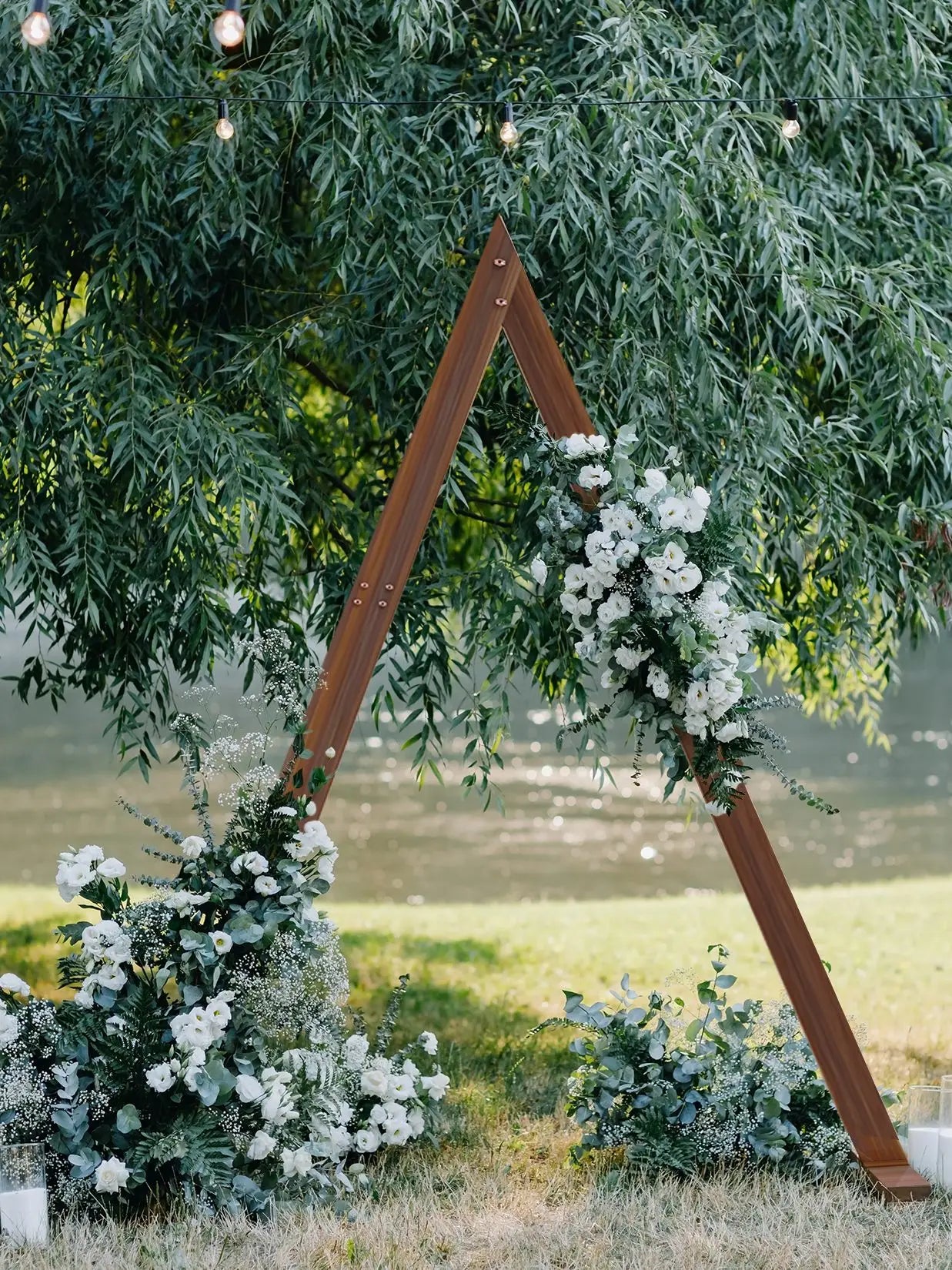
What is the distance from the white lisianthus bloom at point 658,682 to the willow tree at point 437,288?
0.94m

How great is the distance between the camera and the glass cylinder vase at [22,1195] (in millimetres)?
2971

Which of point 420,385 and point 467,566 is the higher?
point 420,385

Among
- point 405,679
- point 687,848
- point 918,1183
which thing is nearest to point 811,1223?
point 918,1183

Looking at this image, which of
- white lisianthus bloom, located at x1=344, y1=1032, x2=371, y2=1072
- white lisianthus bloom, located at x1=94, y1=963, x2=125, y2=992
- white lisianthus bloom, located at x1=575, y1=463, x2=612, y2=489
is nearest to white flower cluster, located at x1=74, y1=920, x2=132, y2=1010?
white lisianthus bloom, located at x1=94, y1=963, x2=125, y2=992

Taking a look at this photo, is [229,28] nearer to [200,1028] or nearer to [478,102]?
[478,102]

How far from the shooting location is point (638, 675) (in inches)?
133

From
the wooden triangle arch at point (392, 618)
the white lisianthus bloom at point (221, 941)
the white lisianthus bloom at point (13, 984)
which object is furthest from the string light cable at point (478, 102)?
the white lisianthus bloom at point (13, 984)

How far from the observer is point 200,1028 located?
306 cm

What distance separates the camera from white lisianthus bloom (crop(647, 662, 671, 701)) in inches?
128

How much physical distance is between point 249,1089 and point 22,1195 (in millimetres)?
551

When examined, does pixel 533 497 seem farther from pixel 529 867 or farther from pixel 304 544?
pixel 529 867

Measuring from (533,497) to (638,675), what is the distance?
105cm

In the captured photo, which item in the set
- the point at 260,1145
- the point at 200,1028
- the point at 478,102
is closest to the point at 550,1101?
the point at 260,1145

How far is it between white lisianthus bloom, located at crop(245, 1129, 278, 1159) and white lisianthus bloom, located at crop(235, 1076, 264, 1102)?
95mm
